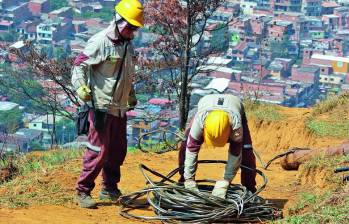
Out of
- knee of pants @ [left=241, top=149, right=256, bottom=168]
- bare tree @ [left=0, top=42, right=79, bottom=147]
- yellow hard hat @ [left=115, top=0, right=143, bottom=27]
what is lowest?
bare tree @ [left=0, top=42, right=79, bottom=147]

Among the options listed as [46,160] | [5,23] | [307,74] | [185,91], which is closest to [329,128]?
[46,160]

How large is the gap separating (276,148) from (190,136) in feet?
17.2

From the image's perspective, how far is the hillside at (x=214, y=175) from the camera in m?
7.94

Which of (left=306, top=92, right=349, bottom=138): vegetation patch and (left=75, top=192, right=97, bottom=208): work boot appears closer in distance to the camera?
(left=75, top=192, right=97, bottom=208): work boot

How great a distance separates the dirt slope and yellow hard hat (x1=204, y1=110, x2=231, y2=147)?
3.82 ft

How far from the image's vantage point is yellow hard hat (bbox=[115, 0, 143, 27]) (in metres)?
7.88

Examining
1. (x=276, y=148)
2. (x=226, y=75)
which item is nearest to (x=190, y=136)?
(x=276, y=148)

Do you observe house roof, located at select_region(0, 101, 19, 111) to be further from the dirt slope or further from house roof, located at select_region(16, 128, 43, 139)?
the dirt slope

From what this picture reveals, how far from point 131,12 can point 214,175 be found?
3.28 m

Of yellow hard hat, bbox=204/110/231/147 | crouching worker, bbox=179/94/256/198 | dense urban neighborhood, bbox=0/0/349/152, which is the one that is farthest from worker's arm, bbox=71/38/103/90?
dense urban neighborhood, bbox=0/0/349/152

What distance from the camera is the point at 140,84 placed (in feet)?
68.3

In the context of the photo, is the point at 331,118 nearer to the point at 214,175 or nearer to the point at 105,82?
the point at 214,175

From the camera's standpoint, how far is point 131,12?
788cm

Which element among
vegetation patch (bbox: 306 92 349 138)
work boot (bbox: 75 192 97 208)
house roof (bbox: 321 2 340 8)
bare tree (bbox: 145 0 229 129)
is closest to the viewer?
work boot (bbox: 75 192 97 208)
